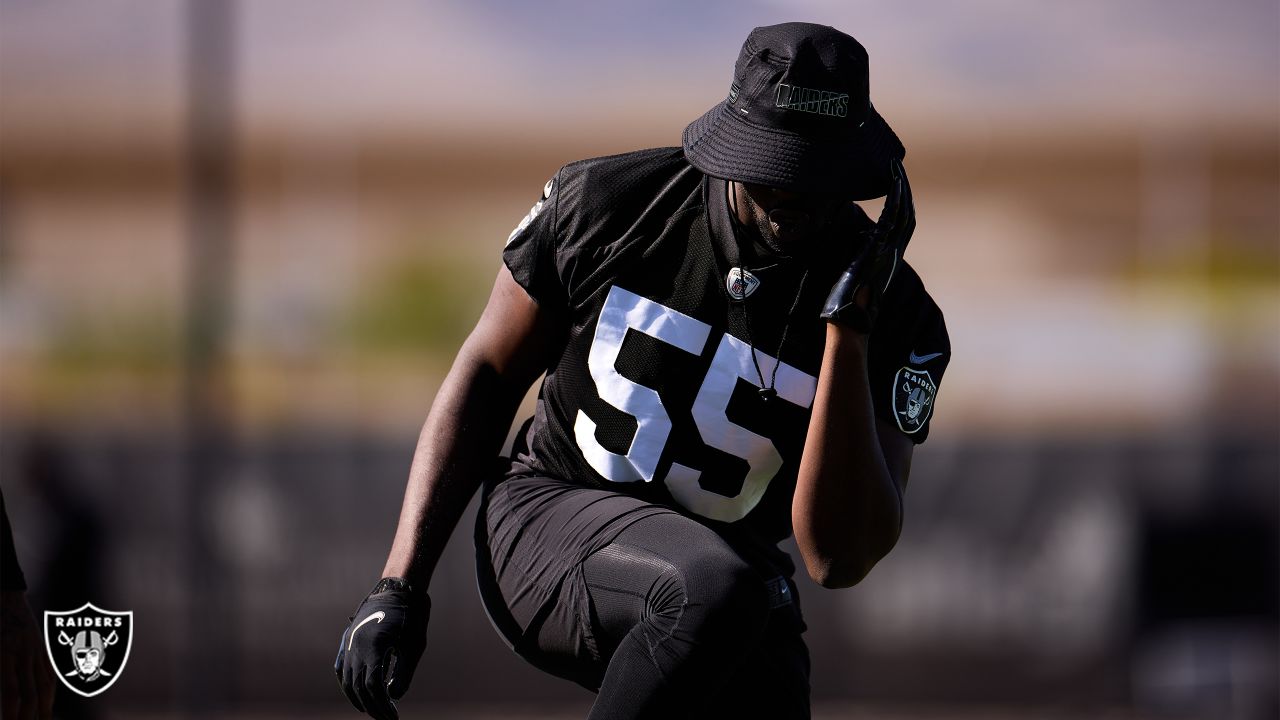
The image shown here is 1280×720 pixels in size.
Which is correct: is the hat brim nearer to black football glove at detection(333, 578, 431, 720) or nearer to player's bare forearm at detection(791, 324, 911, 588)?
player's bare forearm at detection(791, 324, 911, 588)

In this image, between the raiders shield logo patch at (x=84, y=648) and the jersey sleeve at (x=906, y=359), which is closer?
the jersey sleeve at (x=906, y=359)

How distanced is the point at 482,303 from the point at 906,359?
11.3 meters

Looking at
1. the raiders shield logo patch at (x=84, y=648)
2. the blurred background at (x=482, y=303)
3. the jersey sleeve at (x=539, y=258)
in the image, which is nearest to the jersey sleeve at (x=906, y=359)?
the jersey sleeve at (x=539, y=258)

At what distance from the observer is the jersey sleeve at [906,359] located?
2803 millimetres

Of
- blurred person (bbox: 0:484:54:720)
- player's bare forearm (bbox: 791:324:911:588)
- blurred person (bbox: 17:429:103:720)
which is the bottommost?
blurred person (bbox: 17:429:103:720)

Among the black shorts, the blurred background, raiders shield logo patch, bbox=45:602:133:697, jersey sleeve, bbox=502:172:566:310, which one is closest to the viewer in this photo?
the black shorts

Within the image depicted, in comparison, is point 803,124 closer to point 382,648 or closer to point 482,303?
point 382,648

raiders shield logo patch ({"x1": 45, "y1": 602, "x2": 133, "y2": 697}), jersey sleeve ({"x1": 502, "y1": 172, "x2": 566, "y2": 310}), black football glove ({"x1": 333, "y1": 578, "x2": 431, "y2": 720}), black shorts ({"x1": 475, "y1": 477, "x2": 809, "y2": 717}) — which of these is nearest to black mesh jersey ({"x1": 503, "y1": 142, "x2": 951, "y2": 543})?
jersey sleeve ({"x1": 502, "y1": 172, "x2": 566, "y2": 310})

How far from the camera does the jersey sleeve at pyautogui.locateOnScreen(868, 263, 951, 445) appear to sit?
2803 mm

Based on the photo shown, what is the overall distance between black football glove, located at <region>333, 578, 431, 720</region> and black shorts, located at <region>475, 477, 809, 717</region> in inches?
6.7

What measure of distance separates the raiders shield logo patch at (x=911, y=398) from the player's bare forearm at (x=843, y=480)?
18 centimetres

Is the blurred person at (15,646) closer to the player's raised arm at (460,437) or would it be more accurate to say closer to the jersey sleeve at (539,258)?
the player's raised arm at (460,437)

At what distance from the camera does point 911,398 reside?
9.27 feet

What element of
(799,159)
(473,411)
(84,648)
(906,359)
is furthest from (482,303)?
(799,159)
